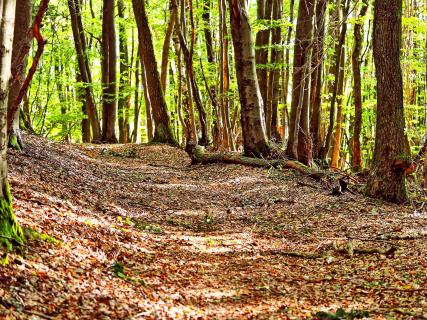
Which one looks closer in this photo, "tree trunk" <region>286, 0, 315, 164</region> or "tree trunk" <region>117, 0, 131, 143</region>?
"tree trunk" <region>286, 0, 315, 164</region>

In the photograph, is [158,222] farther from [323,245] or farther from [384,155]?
[384,155]

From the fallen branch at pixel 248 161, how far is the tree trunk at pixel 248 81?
514 millimetres

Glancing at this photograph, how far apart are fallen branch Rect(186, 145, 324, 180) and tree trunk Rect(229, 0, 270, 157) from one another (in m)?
0.51

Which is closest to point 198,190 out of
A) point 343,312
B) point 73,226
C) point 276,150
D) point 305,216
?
point 305,216

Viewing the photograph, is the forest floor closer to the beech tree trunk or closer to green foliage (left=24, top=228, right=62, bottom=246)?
green foliage (left=24, top=228, right=62, bottom=246)

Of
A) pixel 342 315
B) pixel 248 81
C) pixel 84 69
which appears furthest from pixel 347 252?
pixel 84 69

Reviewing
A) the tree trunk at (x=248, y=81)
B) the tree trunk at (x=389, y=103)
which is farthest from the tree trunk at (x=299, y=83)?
the tree trunk at (x=389, y=103)

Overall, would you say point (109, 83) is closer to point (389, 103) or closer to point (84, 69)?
point (84, 69)

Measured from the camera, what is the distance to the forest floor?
379 cm

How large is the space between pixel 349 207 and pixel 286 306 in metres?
4.43

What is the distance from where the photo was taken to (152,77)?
16.5m

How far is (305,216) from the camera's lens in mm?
7762

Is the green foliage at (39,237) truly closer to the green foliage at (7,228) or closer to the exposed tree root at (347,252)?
the green foliage at (7,228)

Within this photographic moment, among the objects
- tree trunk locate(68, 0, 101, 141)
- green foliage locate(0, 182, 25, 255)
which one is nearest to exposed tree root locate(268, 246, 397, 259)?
green foliage locate(0, 182, 25, 255)
